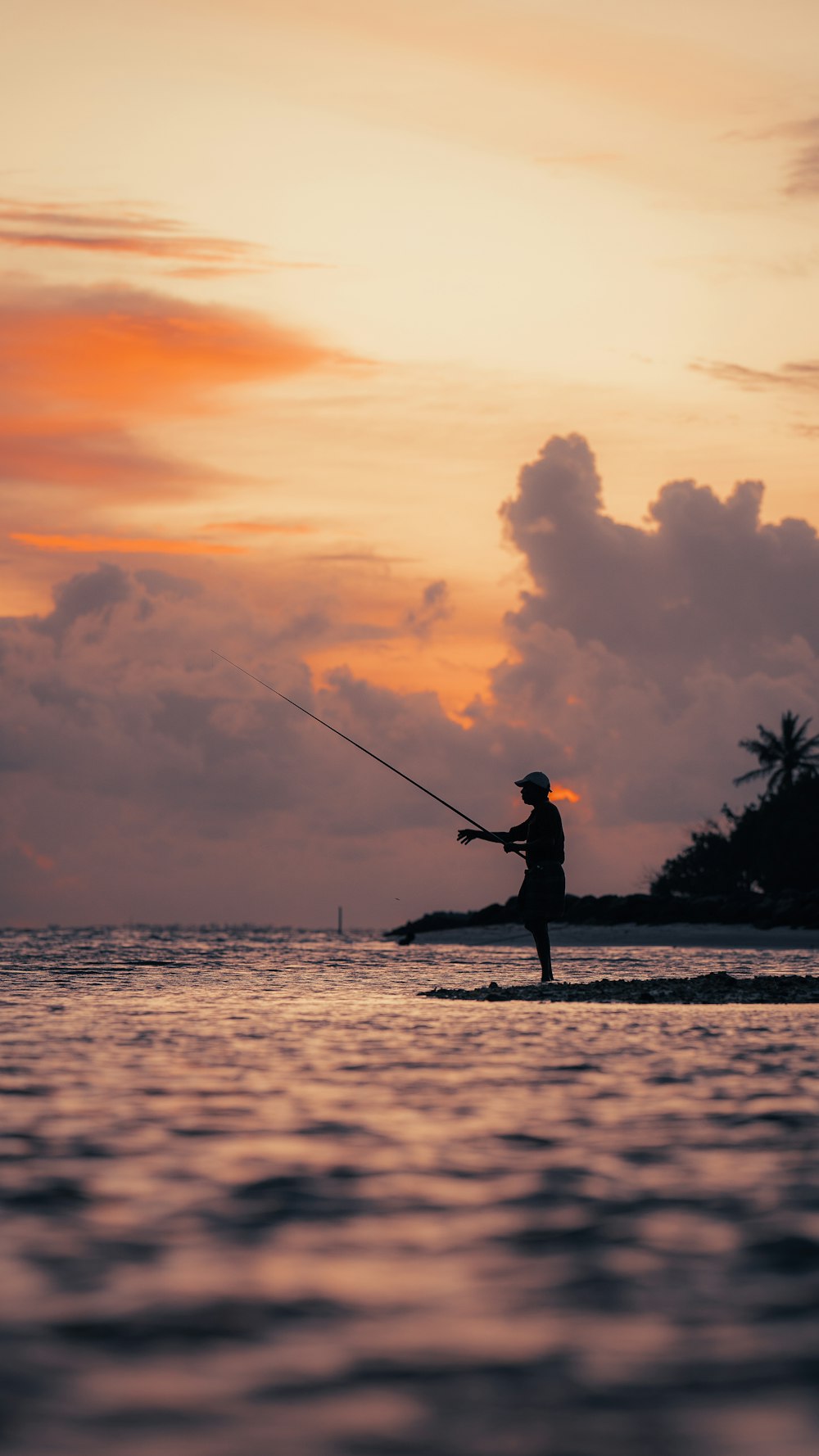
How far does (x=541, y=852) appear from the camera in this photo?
16.7m

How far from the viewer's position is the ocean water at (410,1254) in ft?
8.68

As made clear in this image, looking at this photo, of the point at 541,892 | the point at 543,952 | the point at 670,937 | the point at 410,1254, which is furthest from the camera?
the point at 670,937

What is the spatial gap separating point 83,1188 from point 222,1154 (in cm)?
68

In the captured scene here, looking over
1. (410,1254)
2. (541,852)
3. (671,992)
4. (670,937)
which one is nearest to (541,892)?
(541,852)

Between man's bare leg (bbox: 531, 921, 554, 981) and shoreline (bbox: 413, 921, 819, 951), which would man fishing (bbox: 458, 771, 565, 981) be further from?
shoreline (bbox: 413, 921, 819, 951)

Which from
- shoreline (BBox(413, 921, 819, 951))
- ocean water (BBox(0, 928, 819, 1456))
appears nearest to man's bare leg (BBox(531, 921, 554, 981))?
ocean water (BBox(0, 928, 819, 1456))

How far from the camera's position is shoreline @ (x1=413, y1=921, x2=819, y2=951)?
39.9m

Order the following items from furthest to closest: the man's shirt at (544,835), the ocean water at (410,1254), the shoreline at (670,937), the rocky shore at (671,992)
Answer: the shoreline at (670,937) < the man's shirt at (544,835) < the rocky shore at (671,992) < the ocean water at (410,1254)

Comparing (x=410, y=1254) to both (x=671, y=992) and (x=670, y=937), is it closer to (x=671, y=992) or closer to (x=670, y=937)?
(x=671, y=992)

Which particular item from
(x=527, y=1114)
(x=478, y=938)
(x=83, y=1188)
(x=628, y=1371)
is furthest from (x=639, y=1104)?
(x=478, y=938)

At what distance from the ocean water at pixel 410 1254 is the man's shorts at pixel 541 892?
25.7 ft

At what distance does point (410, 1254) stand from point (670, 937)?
43185mm

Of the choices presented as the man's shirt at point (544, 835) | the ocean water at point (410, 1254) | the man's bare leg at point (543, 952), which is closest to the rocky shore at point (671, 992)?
the man's bare leg at point (543, 952)

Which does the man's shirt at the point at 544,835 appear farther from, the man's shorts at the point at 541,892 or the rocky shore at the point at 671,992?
the rocky shore at the point at 671,992
